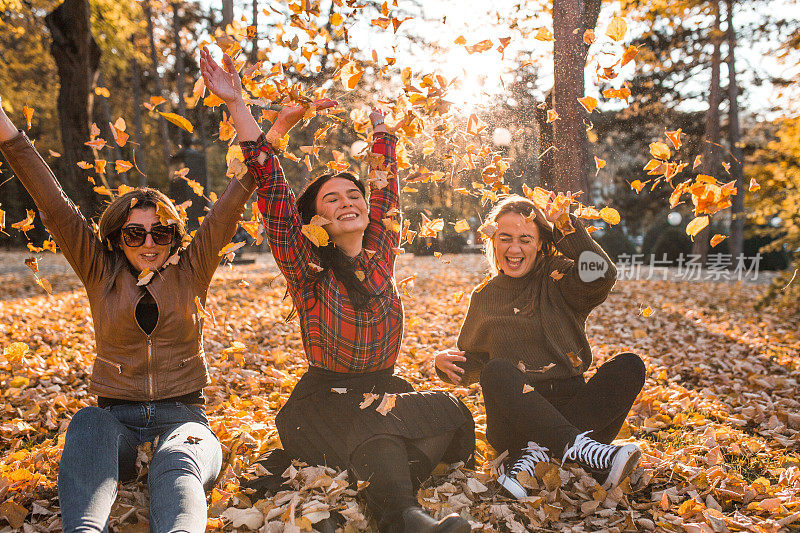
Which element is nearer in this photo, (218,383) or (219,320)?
(218,383)

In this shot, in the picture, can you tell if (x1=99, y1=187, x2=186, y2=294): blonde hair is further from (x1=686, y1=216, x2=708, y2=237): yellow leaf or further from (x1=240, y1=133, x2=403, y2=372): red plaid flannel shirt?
(x1=686, y1=216, x2=708, y2=237): yellow leaf

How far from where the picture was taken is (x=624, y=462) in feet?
6.95

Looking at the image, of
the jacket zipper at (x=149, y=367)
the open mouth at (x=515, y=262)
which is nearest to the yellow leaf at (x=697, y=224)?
the open mouth at (x=515, y=262)

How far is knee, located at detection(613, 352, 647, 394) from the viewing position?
249 cm

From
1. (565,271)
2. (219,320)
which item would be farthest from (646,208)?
(565,271)

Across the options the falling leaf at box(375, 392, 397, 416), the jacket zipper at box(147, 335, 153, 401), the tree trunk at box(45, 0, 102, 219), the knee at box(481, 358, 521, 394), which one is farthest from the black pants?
the tree trunk at box(45, 0, 102, 219)

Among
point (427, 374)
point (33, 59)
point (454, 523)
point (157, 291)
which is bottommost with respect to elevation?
point (427, 374)

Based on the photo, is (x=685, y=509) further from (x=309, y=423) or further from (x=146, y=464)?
(x=146, y=464)

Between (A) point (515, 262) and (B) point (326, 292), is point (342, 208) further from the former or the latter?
(A) point (515, 262)

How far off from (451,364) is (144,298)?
1.48 m

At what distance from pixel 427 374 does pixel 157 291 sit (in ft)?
8.20

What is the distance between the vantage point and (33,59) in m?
12.7

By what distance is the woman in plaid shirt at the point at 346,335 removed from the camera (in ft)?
7.27

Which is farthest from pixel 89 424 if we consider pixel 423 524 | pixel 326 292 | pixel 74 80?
pixel 74 80
